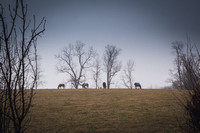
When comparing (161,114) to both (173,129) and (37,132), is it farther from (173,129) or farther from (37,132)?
(37,132)

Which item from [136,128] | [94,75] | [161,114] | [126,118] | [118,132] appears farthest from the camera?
[94,75]

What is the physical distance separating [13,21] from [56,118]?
8.12m

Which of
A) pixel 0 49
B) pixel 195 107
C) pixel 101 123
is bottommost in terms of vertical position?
pixel 101 123

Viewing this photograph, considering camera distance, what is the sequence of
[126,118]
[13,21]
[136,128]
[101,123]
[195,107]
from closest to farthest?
1. [13,21]
2. [195,107]
3. [136,128]
4. [101,123]
5. [126,118]

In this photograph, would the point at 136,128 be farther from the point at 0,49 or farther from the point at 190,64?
the point at 0,49

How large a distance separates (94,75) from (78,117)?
38.3 metres

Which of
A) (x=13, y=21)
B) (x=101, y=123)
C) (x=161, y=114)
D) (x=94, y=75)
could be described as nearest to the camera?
(x=13, y=21)

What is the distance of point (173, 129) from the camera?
616 cm

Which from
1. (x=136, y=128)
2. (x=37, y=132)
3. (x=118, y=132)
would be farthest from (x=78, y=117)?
(x=136, y=128)

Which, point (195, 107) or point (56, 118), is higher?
point (195, 107)

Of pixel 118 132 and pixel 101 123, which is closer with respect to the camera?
pixel 118 132

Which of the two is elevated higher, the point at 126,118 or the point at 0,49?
the point at 0,49

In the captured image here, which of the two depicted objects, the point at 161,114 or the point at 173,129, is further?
the point at 161,114

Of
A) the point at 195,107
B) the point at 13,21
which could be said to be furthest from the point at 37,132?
the point at 195,107
